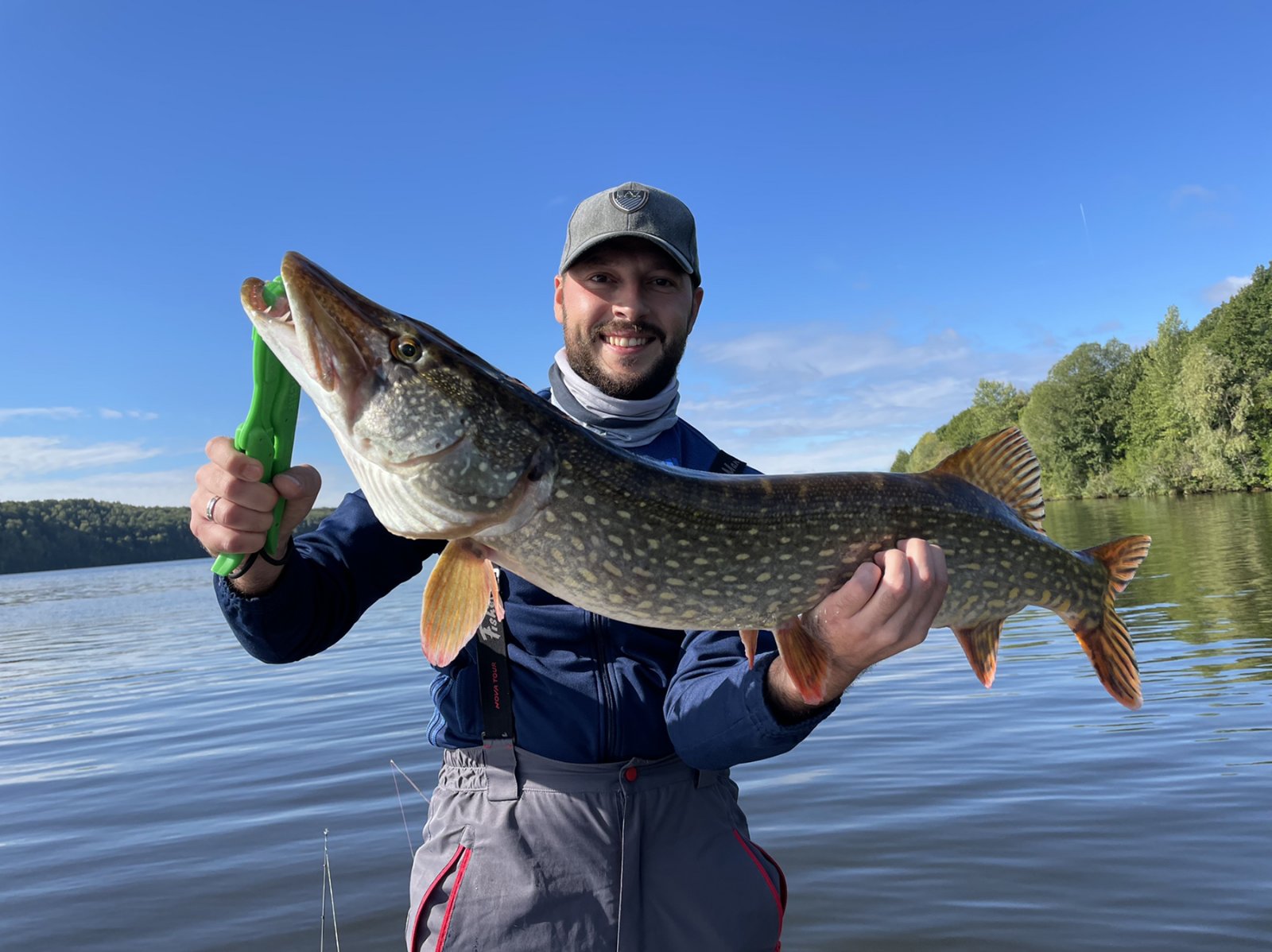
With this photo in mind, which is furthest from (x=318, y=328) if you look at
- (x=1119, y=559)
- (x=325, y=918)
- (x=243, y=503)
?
(x=325, y=918)

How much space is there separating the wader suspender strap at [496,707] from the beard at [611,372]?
1.05 m

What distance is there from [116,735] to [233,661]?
18.0 feet

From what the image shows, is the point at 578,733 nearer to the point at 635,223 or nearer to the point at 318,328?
the point at 318,328

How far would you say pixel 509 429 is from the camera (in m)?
2.26

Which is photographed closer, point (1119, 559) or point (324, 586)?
point (324, 586)

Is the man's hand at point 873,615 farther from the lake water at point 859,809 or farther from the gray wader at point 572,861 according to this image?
the lake water at point 859,809

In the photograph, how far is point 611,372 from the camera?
10.5ft

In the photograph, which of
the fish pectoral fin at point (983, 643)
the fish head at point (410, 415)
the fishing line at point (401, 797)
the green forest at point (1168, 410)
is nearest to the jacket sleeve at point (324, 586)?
the fish head at point (410, 415)

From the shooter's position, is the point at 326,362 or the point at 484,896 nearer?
the point at 326,362

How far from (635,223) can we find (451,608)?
1.60 metres

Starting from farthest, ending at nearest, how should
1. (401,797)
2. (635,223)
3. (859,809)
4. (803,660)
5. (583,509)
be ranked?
(401,797)
(859,809)
(635,223)
(803,660)
(583,509)

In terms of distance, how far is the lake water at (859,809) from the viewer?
468 cm

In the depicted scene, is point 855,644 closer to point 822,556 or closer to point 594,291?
point 822,556

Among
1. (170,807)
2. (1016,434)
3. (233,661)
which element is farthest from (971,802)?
(233,661)
